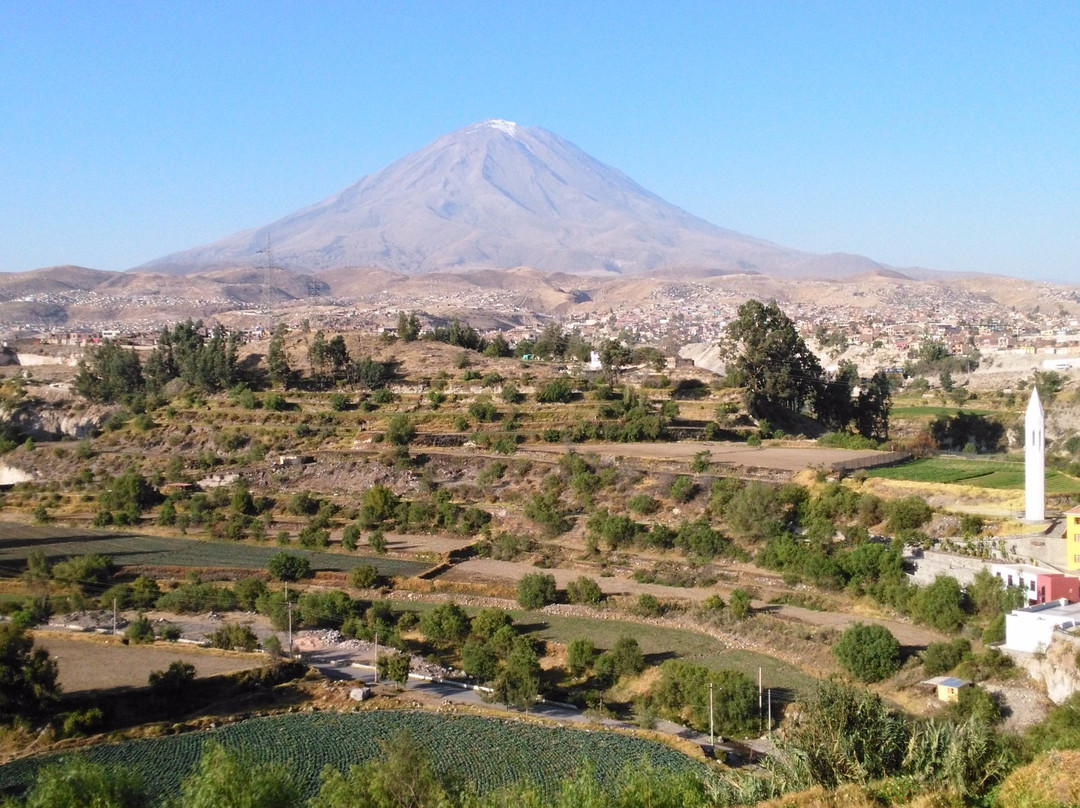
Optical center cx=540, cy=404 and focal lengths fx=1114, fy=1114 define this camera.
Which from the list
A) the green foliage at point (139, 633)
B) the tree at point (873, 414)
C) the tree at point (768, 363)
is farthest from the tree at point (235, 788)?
the tree at point (873, 414)

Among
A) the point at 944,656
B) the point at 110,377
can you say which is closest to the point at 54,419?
the point at 110,377

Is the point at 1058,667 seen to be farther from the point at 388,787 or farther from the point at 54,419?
the point at 54,419

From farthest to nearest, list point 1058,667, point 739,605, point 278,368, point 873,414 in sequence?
1. point 278,368
2. point 873,414
3. point 739,605
4. point 1058,667

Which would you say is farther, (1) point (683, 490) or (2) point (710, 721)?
(1) point (683, 490)

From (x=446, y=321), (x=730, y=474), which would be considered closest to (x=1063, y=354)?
(x=730, y=474)

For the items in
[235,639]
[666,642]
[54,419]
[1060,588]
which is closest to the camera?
[1060,588]

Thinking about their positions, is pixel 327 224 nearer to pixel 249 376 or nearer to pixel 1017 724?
pixel 249 376
